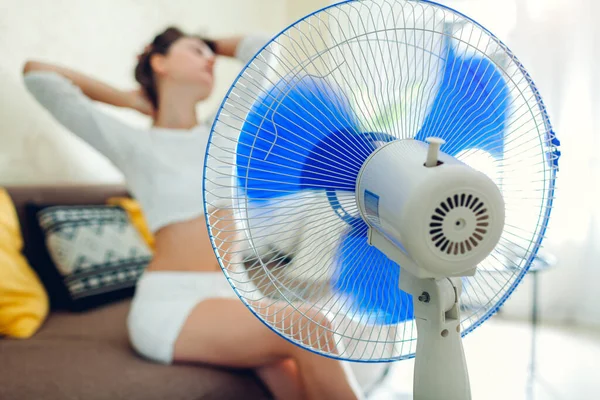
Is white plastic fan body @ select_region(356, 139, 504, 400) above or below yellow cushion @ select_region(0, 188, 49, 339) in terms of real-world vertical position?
above

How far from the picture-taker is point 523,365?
83.8 inches

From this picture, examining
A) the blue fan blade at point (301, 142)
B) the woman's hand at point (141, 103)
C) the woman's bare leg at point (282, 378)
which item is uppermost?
the woman's hand at point (141, 103)

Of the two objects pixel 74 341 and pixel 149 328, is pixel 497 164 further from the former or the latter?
pixel 74 341

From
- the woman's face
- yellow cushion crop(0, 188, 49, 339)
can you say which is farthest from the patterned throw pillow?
the woman's face

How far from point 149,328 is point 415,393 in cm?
77

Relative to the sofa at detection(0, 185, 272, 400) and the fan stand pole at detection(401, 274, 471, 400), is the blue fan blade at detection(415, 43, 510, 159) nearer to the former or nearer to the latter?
the fan stand pole at detection(401, 274, 471, 400)

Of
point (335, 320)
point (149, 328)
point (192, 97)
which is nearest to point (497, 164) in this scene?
point (335, 320)

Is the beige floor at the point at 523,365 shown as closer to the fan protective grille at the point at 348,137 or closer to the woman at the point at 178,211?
the woman at the point at 178,211

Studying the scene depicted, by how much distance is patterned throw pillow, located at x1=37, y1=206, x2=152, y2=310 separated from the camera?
1512mm

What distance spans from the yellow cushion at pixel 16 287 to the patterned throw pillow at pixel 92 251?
8 cm

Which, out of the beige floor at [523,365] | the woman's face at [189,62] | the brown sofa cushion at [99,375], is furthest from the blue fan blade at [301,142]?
the beige floor at [523,365]

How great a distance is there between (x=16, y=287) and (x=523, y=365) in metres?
1.92

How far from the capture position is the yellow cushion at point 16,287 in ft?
4.39

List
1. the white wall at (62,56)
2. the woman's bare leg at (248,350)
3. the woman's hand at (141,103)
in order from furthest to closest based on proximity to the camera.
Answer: the white wall at (62,56) → the woman's hand at (141,103) → the woman's bare leg at (248,350)
